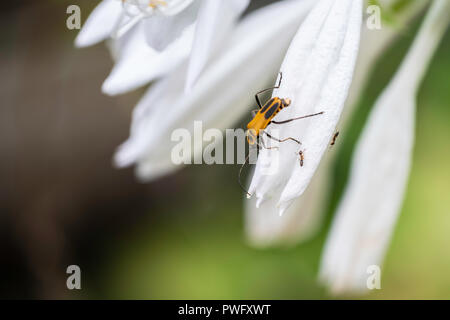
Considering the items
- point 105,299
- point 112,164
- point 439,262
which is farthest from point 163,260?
point 439,262

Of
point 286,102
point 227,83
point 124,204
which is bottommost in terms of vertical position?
point 286,102

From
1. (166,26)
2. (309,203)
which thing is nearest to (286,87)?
(166,26)

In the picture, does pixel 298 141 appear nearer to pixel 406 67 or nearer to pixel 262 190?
pixel 262 190

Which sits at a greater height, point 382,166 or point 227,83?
point 227,83

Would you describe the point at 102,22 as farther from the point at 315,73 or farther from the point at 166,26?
the point at 315,73

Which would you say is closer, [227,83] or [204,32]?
[204,32]

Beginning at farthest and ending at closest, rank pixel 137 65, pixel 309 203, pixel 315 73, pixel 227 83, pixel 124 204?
1. pixel 124 204
2. pixel 309 203
3. pixel 227 83
4. pixel 137 65
5. pixel 315 73

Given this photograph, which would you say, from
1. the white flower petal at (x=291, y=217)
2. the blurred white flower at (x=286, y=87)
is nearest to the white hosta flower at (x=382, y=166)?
the blurred white flower at (x=286, y=87)

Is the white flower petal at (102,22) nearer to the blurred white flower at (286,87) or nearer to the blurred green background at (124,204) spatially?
the blurred white flower at (286,87)

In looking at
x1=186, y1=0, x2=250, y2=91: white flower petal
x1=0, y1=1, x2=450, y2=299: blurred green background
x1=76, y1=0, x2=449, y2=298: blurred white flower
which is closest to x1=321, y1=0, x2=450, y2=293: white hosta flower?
x1=76, y1=0, x2=449, y2=298: blurred white flower
